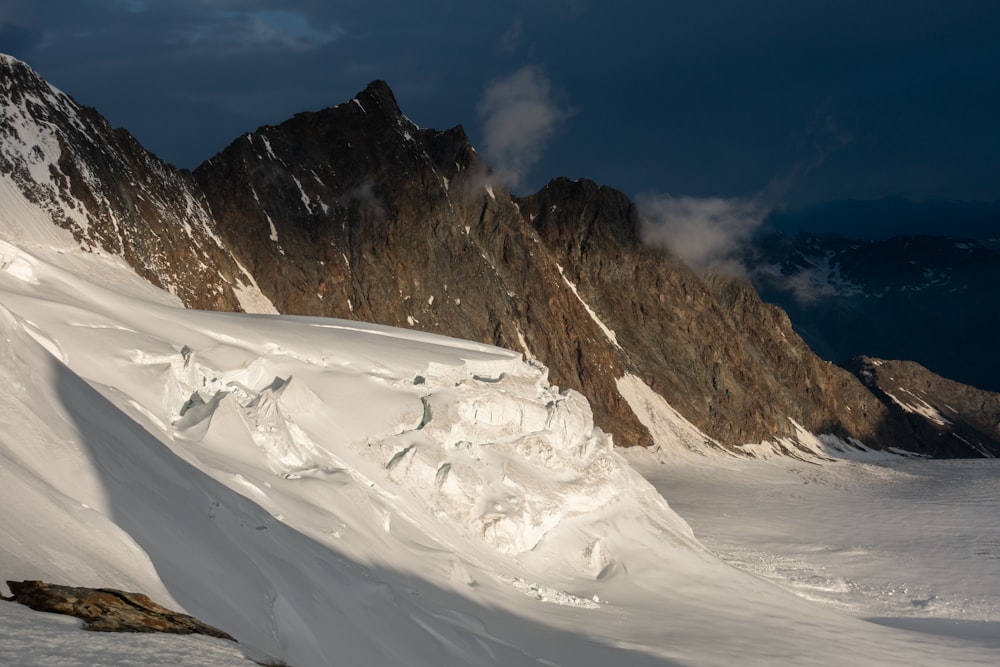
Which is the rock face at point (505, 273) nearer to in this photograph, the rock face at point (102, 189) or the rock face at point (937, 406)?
the rock face at point (102, 189)

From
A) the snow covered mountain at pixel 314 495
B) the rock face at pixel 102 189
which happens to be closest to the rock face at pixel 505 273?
the rock face at pixel 102 189

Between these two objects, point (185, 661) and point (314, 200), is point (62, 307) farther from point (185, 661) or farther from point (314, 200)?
point (314, 200)

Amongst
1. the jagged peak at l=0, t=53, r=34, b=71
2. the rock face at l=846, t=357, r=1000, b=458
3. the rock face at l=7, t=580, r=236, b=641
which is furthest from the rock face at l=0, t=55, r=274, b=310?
the rock face at l=846, t=357, r=1000, b=458

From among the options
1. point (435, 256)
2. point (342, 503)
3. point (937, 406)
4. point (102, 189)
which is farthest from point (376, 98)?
point (937, 406)

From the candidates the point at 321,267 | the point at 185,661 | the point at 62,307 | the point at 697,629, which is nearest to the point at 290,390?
the point at 62,307

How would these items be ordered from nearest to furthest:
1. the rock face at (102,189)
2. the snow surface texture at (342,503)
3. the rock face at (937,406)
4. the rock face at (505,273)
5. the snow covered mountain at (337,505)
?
the snow covered mountain at (337,505)
the snow surface texture at (342,503)
the rock face at (102,189)
the rock face at (505,273)
the rock face at (937,406)

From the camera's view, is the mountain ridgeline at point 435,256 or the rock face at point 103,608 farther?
the mountain ridgeline at point 435,256

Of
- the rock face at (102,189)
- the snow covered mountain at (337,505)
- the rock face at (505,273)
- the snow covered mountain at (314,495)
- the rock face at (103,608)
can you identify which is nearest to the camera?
the rock face at (103,608)
